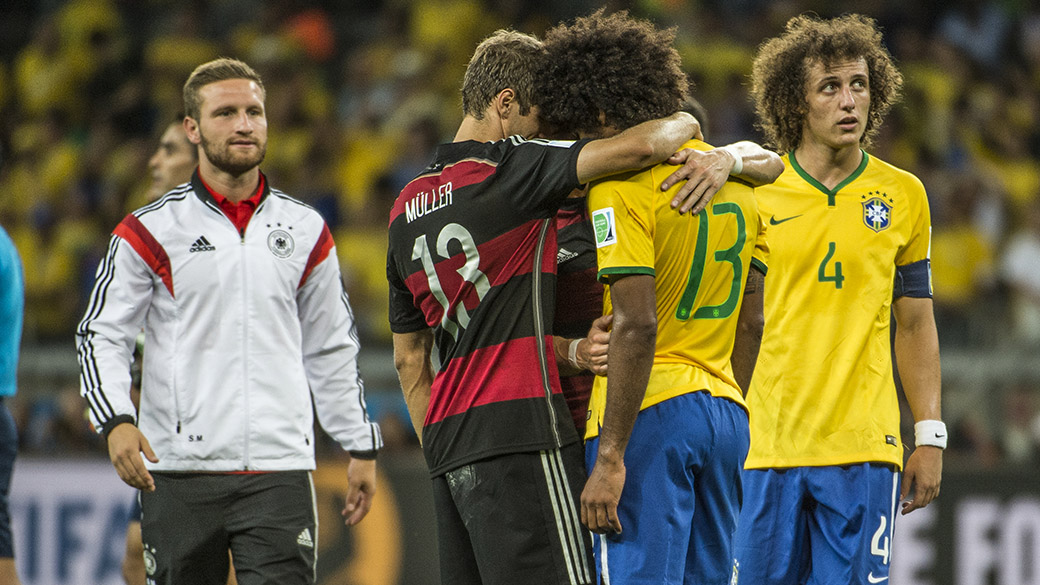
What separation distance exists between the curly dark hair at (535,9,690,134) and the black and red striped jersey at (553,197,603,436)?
0.45m

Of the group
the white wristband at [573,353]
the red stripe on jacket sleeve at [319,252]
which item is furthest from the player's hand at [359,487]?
the white wristband at [573,353]

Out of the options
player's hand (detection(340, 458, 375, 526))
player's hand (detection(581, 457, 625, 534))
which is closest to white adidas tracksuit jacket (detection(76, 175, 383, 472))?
player's hand (detection(340, 458, 375, 526))

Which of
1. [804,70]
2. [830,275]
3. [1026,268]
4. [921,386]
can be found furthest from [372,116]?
[921,386]

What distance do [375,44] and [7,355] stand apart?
A: 805 centimetres

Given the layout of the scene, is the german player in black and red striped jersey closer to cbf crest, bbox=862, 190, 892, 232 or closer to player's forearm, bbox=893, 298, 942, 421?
cbf crest, bbox=862, 190, 892, 232

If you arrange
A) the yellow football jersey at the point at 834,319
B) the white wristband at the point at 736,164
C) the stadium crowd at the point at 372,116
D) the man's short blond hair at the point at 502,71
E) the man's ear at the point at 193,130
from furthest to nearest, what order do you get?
the stadium crowd at the point at 372,116 < the man's ear at the point at 193,130 < the yellow football jersey at the point at 834,319 < the man's short blond hair at the point at 502,71 < the white wristband at the point at 736,164

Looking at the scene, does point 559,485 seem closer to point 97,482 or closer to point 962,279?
point 97,482

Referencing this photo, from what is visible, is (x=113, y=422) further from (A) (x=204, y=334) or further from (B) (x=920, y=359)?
(B) (x=920, y=359)

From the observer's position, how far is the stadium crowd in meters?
10.6

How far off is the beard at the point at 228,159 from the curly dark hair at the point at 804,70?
7.45ft

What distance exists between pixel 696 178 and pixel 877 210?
1489 millimetres

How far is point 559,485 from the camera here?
4.18m

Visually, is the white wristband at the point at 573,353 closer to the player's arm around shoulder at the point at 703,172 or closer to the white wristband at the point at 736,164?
the player's arm around shoulder at the point at 703,172

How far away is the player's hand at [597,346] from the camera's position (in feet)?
13.5
